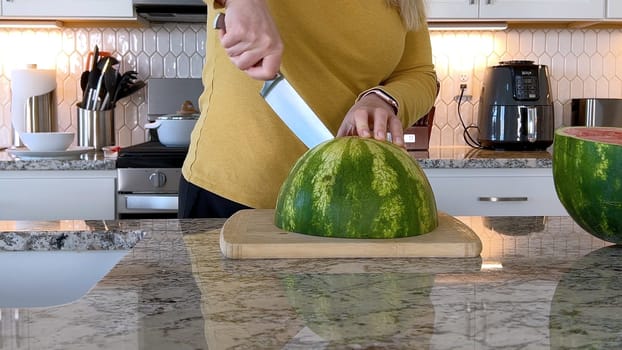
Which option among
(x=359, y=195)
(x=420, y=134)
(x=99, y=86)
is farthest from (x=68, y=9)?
(x=359, y=195)

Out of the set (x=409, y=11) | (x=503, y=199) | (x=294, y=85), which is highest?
(x=409, y=11)

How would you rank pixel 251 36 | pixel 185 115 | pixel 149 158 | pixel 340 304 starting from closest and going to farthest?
pixel 340 304 < pixel 251 36 < pixel 149 158 < pixel 185 115

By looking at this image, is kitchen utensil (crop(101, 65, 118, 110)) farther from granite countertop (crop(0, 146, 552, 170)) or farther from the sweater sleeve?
the sweater sleeve

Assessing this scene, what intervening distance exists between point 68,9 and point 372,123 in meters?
1.82

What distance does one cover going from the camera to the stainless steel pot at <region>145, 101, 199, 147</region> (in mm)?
2441

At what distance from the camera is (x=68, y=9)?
260 cm

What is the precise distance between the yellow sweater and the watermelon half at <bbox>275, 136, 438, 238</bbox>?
381 millimetres

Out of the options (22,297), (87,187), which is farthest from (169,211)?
(22,297)

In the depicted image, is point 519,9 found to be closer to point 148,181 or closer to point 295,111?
point 148,181

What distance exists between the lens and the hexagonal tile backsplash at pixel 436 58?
2912 mm

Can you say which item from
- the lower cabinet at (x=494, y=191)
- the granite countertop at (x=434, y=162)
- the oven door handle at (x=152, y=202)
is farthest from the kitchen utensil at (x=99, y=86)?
the lower cabinet at (x=494, y=191)

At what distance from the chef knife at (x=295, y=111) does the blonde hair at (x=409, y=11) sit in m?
0.37

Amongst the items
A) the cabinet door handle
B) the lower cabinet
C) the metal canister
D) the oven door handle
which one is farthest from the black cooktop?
the cabinet door handle

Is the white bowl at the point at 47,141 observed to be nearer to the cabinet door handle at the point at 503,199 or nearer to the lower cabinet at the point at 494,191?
the lower cabinet at the point at 494,191
